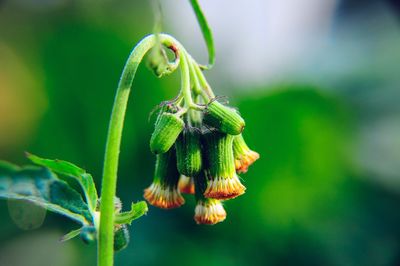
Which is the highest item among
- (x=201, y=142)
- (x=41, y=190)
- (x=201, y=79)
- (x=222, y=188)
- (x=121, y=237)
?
(x=201, y=79)

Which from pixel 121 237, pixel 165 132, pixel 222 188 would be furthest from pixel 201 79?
pixel 121 237

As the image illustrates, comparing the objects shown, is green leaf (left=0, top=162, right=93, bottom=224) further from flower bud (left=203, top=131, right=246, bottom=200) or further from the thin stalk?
the thin stalk

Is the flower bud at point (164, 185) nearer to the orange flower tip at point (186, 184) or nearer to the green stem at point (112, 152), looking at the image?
the orange flower tip at point (186, 184)

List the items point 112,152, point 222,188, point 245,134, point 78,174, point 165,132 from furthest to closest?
point 245,134 < point 222,188 < point 165,132 < point 78,174 < point 112,152

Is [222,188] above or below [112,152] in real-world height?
below

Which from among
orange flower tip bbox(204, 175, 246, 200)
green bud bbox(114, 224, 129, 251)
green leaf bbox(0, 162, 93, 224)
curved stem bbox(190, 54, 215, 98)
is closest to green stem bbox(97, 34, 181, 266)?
green leaf bbox(0, 162, 93, 224)

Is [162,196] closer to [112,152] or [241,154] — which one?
[241,154]

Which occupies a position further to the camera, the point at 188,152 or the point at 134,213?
the point at 188,152

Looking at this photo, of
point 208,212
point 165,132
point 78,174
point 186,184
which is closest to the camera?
point 78,174
